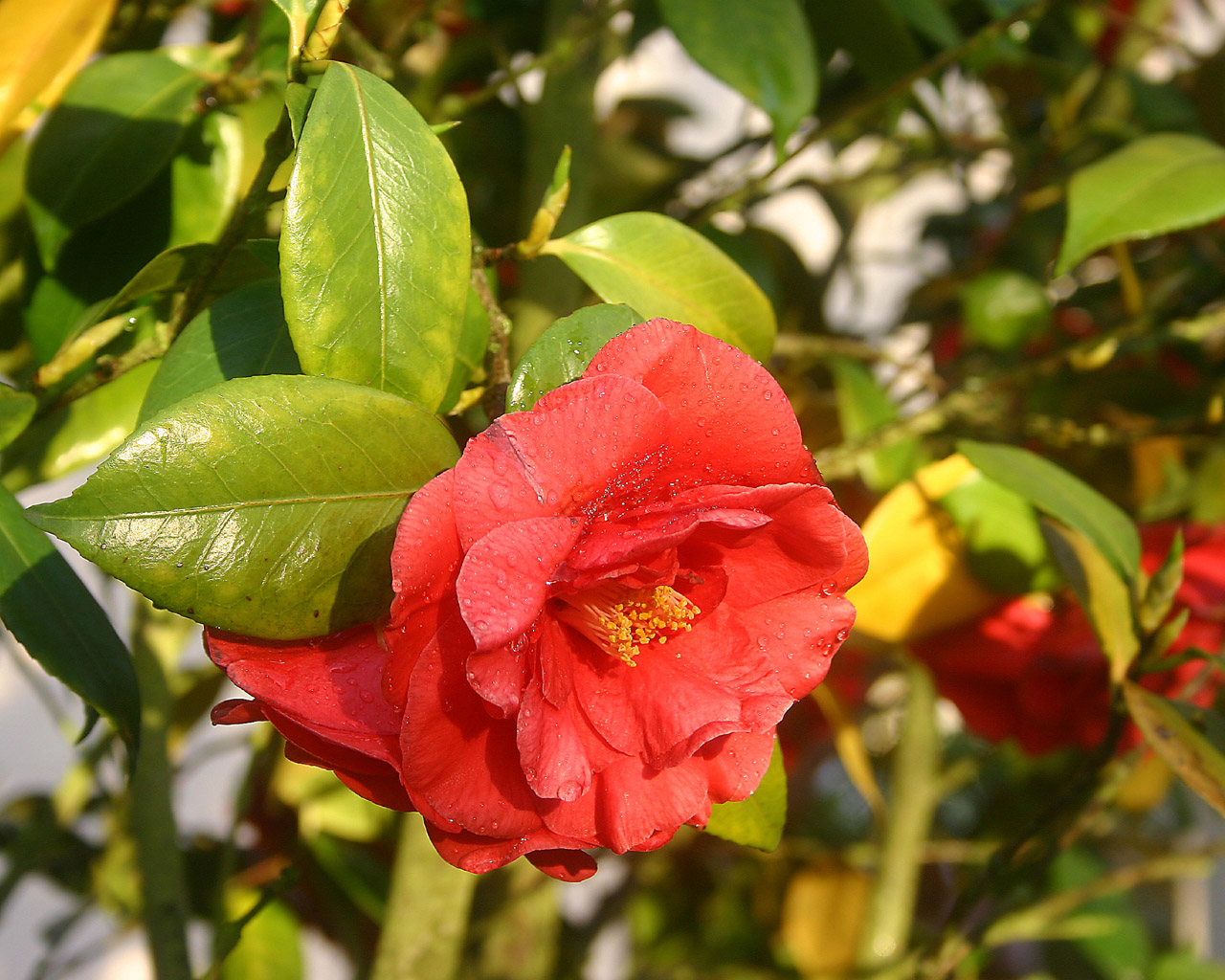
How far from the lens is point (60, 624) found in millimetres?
292

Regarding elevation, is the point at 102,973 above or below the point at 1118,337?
below

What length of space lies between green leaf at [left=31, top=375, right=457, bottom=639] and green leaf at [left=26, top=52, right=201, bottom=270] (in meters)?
0.22

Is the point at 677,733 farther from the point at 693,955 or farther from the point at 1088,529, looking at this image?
the point at 693,955

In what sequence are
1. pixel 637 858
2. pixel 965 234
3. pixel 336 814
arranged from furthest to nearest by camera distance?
1. pixel 965 234
2. pixel 637 858
3. pixel 336 814

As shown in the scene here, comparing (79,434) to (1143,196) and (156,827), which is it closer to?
(156,827)

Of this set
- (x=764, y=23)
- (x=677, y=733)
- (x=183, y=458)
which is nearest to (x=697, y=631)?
(x=677, y=733)

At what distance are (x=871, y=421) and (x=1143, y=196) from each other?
195 millimetres

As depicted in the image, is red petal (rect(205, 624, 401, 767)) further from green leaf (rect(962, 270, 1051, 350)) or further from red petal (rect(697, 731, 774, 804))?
green leaf (rect(962, 270, 1051, 350))

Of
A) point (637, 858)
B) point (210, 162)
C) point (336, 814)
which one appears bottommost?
point (637, 858)

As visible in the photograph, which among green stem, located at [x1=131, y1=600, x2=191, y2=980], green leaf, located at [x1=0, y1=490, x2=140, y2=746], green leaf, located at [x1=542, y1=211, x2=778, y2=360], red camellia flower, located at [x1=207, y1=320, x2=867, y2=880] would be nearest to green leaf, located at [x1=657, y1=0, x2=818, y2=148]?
green leaf, located at [x1=542, y1=211, x2=778, y2=360]

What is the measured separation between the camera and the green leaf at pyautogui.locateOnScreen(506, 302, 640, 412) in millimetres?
275

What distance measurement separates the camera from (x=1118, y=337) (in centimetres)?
59

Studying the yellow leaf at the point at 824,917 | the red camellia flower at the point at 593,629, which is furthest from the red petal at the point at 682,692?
the yellow leaf at the point at 824,917

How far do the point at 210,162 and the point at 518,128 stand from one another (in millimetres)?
260
